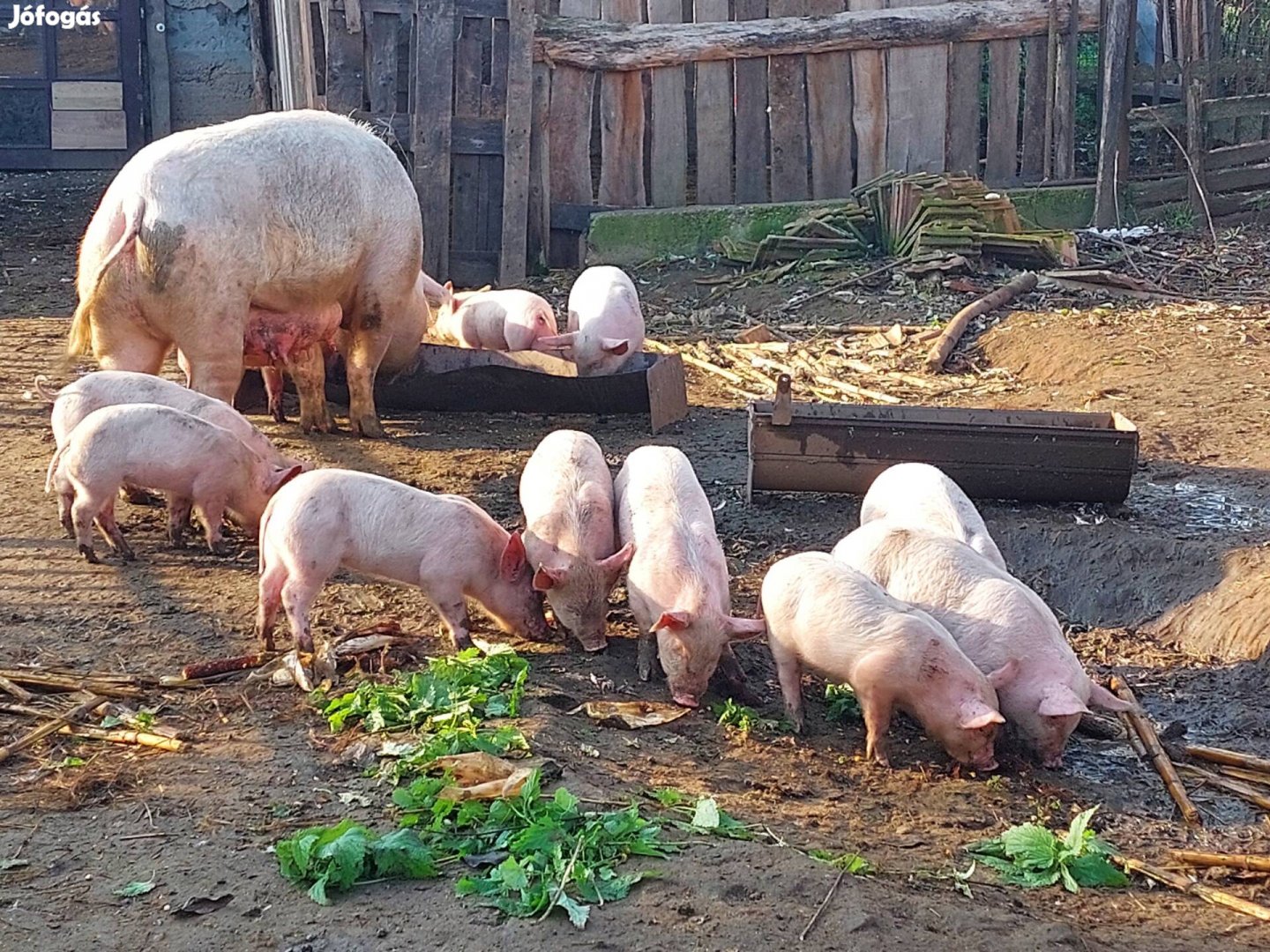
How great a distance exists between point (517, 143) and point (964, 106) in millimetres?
3304

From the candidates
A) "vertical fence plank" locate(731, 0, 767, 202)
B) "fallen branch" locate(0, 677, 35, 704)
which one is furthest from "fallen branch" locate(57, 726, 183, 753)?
"vertical fence plank" locate(731, 0, 767, 202)

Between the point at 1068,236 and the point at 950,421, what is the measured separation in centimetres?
474

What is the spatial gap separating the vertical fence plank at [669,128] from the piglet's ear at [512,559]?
681cm

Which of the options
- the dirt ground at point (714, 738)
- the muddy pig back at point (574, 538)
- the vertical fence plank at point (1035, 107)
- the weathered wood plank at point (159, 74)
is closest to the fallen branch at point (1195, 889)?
the dirt ground at point (714, 738)

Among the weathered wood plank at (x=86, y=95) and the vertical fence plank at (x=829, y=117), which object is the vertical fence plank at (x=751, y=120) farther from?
the weathered wood plank at (x=86, y=95)

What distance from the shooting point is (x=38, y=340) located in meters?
9.23

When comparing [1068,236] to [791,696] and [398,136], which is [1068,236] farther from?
[791,696]

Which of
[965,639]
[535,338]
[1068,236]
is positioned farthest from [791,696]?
[1068,236]

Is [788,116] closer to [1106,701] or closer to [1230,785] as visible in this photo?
[1106,701]

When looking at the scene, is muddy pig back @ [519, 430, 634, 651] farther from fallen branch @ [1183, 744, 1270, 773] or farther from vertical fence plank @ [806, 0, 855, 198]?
vertical fence plank @ [806, 0, 855, 198]

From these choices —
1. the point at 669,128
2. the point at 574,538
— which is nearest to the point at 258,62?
the point at 669,128

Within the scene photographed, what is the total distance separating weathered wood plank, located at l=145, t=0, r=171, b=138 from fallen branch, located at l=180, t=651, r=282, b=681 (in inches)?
472

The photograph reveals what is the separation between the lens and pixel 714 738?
4.55m

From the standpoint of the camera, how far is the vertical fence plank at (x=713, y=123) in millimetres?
11188
